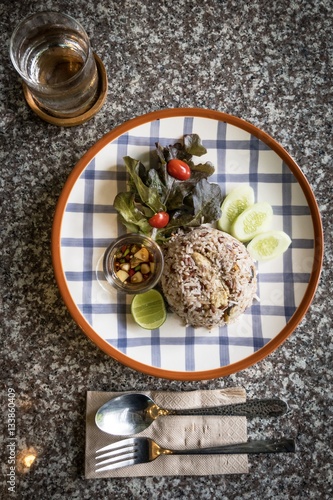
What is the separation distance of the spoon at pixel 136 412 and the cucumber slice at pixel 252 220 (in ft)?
1.54

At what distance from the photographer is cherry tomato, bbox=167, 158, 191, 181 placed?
4.47ft

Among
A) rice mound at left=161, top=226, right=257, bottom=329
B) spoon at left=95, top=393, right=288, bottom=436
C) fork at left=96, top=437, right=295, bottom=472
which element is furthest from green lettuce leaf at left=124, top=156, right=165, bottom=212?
fork at left=96, top=437, right=295, bottom=472

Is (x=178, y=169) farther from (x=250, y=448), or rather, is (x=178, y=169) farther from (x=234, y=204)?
(x=250, y=448)

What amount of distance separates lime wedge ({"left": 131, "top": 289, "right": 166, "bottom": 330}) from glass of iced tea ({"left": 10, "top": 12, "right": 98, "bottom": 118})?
55cm

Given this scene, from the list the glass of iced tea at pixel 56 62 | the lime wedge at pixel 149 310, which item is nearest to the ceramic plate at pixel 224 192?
the lime wedge at pixel 149 310

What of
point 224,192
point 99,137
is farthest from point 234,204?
point 99,137

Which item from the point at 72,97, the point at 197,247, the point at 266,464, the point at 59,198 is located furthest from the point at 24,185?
the point at 266,464

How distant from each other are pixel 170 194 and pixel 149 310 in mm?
317

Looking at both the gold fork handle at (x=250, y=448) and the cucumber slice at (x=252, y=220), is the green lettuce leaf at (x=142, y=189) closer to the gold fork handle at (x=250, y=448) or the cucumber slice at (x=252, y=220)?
the cucumber slice at (x=252, y=220)

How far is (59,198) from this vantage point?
1.37m

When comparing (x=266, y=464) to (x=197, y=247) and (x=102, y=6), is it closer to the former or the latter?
(x=197, y=247)

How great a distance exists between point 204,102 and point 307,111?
31cm

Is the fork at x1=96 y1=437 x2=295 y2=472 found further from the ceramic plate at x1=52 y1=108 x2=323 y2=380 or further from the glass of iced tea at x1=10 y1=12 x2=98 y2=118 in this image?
the glass of iced tea at x1=10 y1=12 x2=98 y2=118

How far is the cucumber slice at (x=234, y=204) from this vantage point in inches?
56.1
